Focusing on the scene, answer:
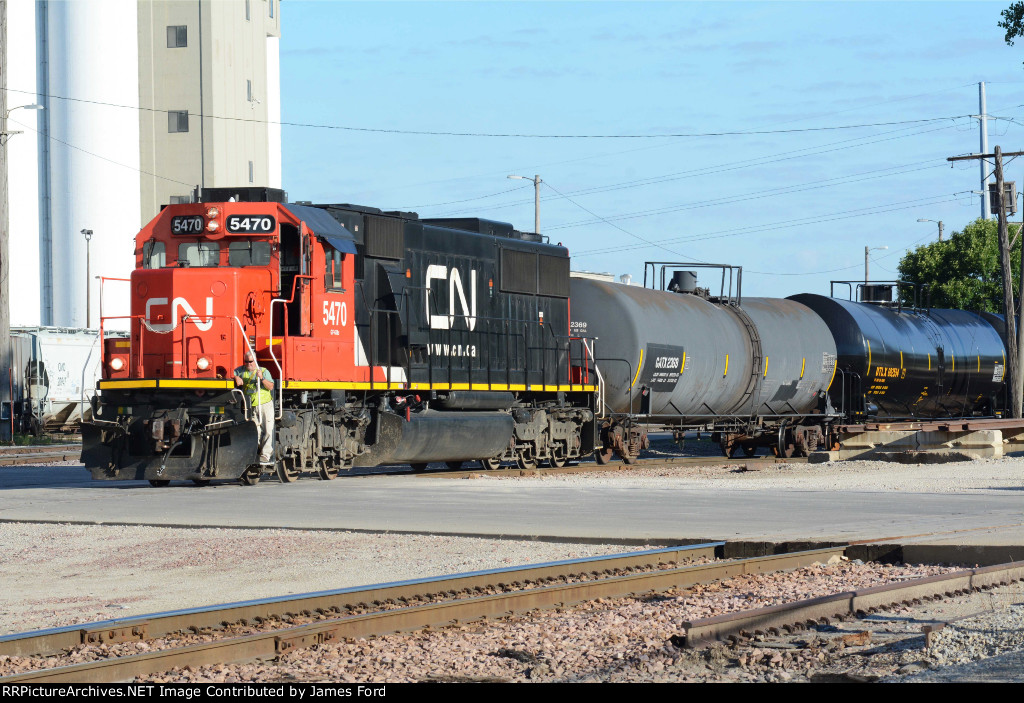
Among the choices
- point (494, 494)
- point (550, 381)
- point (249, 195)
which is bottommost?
point (494, 494)

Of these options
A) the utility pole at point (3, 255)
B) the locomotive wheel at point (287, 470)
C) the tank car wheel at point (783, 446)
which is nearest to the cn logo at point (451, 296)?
the locomotive wheel at point (287, 470)

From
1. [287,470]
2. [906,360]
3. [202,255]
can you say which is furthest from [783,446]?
[202,255]

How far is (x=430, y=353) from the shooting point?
67.5 feet

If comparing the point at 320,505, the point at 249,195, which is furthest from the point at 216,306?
the point at 320,505

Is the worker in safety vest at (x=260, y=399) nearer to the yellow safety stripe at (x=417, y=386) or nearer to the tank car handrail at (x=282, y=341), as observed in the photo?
the tank car handrail at (x=282, y=341)

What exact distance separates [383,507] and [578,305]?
1006cm

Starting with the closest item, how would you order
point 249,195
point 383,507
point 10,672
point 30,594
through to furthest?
point 10,672, point 30,594, point 383,507, point 249,195

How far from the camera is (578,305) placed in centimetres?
2450

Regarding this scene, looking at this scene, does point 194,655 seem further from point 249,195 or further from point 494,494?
point 249,195

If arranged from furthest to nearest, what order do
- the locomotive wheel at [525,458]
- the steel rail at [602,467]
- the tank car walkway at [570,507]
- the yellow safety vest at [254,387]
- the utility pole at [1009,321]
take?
the utility pole at [1009,321]
the locomotive wheel at [525,458]
the steel rail at [602,467]
the yellow safety vest at [254,387]
the tank car walkway at [570,507]

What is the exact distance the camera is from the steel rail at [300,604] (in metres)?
6.79

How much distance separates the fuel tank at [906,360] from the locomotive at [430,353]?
7cm

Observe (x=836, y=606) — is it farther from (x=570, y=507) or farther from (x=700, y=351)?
(x=700, y=351)

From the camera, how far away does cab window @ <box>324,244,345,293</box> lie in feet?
60.4
